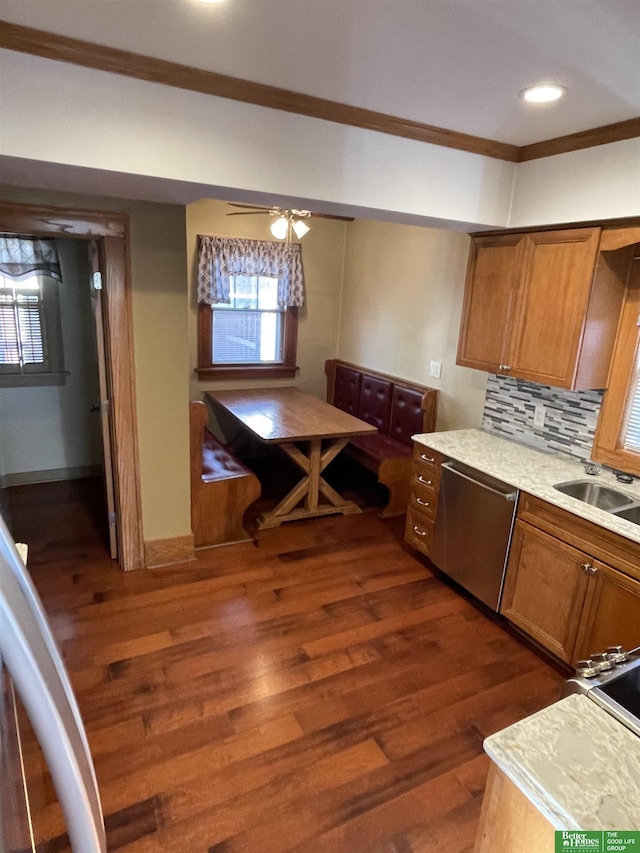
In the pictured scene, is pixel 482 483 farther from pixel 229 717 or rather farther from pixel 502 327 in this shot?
pixel 229 717

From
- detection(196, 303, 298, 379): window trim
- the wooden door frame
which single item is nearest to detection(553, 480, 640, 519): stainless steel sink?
the wooden door frame

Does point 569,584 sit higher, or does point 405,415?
point 405,415

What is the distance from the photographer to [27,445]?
13.8 feet

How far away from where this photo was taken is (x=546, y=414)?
305cm

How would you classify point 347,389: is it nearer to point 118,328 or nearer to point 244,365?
point 244,365

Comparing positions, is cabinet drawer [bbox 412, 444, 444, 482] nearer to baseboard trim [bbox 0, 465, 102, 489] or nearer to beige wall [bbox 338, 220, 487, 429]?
beige wall [bbox 338, 220, 487, 429]

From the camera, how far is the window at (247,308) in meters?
4.67

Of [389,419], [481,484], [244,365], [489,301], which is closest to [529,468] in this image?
[481,484]

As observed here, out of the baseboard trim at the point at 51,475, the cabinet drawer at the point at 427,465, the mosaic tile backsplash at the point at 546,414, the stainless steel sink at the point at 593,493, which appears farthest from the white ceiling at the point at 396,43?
the baseboard trim at the point at 51,475

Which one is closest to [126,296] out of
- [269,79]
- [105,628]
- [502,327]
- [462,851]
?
[269,79]

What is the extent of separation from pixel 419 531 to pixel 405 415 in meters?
1.22

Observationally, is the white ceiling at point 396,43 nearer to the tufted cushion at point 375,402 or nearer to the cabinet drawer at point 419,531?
the cabinet drawer at point 419,531

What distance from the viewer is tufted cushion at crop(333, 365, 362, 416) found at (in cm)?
496

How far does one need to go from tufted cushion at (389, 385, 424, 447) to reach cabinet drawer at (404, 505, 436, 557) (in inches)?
36.8
